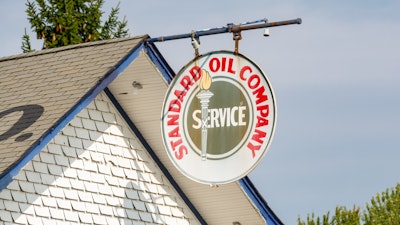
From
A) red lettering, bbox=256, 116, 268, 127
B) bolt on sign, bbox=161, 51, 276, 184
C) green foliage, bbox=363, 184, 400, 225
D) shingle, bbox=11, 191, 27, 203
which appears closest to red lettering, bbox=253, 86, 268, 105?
bolt on sign, bbox=161, 51, 276, 184

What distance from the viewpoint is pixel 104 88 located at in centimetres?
1892

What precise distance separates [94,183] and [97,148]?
452mm

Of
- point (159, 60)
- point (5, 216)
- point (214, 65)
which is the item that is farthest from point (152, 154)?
point (5, 216)

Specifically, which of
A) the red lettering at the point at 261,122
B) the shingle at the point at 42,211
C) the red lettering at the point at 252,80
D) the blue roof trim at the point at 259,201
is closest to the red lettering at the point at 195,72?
the red lettering at the point at 252,80

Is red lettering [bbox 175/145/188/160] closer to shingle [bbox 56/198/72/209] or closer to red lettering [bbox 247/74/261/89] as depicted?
red lettering [bbox 247/74/261/89]

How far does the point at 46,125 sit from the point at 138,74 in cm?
187

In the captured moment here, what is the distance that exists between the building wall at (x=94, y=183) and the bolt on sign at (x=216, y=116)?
47.2 inches

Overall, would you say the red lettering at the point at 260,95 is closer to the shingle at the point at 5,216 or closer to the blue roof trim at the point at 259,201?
the blue roof trim at the point at 259,201

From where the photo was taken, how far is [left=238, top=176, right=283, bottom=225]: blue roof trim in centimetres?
1972

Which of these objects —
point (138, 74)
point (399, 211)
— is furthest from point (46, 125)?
point (399, 211)

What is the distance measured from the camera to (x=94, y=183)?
19.0 meters

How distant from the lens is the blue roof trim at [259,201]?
19.7 meters

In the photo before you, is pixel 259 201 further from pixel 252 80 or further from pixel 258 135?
pixel 252 80

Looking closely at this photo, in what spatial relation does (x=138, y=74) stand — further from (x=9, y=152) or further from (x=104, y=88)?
(x=9, y=152)
